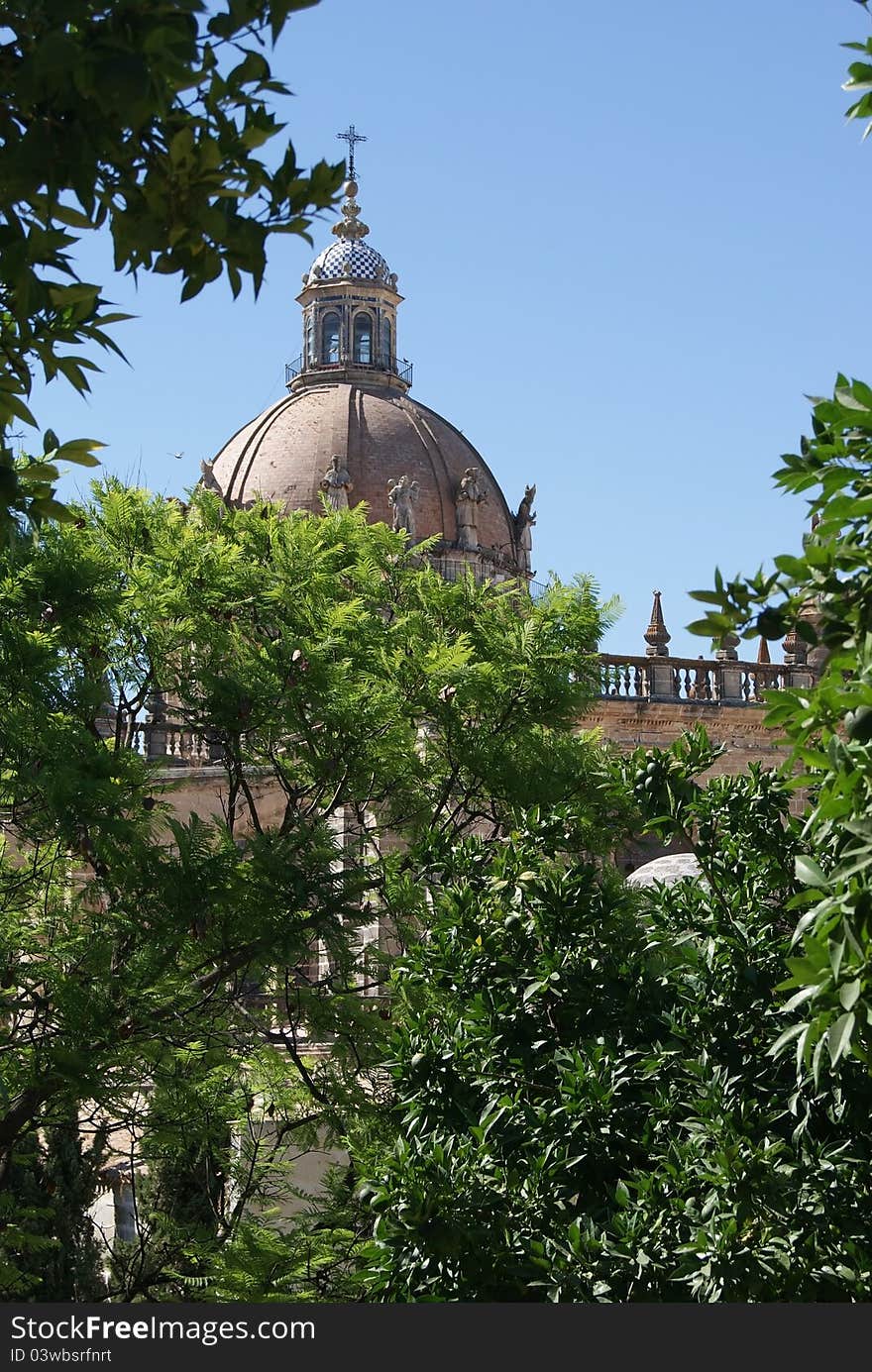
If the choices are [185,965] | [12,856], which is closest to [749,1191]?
[185,965]

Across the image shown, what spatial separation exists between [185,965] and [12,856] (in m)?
2.87

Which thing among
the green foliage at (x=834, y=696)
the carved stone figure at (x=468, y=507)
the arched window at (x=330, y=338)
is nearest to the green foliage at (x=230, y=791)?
the green foliage at (x=834, y=696)

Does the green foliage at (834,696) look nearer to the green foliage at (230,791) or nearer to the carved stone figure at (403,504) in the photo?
the green foliage at (230,791)

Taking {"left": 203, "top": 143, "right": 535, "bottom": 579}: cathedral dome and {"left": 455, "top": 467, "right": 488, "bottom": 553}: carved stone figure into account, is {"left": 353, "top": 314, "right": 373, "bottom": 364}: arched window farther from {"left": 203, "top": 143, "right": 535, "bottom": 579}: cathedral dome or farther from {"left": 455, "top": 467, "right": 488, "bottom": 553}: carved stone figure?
{"left": 455, "top": 467, "right": 488, "bottom": 553}: carved stone figure

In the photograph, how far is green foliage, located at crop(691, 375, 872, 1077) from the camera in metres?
4.90

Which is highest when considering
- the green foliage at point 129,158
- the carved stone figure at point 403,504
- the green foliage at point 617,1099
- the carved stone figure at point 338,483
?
the carved stone figure at point 338,483

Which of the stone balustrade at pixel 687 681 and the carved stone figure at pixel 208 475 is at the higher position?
the carved stone figure at pixel 208 475

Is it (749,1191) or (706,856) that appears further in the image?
(706,856)

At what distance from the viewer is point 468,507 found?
2397 inches

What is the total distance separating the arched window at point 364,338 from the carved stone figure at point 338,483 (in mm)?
8473

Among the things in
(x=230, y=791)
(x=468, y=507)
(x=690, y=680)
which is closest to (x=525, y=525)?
(x=468, y=507)

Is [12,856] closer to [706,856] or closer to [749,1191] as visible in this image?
[706,856]

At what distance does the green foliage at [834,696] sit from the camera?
4.90 m

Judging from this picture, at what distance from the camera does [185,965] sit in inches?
530
